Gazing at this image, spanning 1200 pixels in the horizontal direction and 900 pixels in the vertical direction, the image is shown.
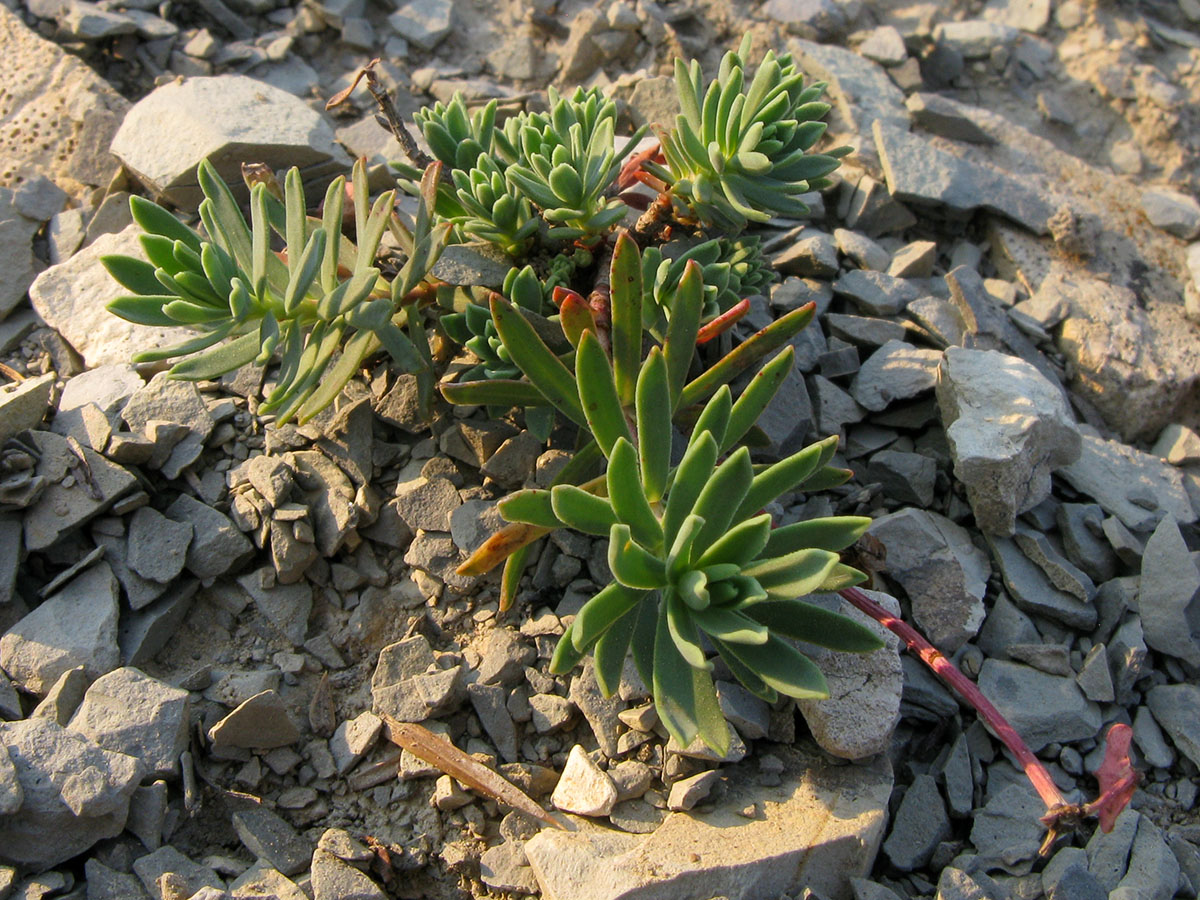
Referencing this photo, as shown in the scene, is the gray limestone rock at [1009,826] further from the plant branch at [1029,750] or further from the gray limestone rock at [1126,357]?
the gray limestone rock at [1126,357]

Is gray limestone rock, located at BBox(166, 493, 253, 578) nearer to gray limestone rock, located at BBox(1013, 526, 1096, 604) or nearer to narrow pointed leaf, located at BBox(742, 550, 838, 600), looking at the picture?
narrow pointed leaf, located at BBox(742, 550, 838, 600)

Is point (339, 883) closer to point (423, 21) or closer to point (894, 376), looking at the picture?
point (894, 376)

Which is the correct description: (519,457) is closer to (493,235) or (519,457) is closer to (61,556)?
(493,235)

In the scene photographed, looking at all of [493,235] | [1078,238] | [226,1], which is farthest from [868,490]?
[226,1]

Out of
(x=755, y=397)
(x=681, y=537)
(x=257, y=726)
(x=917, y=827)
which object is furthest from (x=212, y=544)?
(x=917, y=827)

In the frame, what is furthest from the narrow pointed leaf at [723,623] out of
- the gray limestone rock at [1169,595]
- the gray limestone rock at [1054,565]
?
the gray limestone rock at [1169,595]
